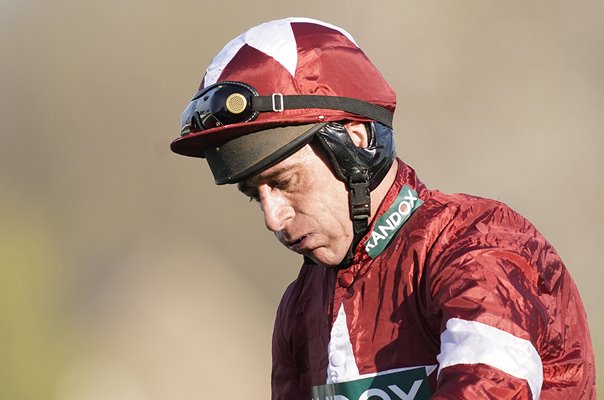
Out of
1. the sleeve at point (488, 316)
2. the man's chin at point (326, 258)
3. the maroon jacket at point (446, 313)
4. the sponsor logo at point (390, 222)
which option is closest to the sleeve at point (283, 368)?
the maroon jacket at point (446, 313)

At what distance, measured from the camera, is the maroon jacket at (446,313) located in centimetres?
172

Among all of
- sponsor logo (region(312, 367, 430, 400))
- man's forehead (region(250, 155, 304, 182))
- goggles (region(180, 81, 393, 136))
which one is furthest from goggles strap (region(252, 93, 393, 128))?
sponsor logo (region(312, 367, 430, 400))

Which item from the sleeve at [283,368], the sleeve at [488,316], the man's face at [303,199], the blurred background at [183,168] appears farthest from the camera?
the blurred background at [183,168]

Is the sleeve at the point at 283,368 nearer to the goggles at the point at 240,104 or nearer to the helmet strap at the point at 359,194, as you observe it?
the helmet strap at the point at 359,194

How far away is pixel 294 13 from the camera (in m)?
10.4

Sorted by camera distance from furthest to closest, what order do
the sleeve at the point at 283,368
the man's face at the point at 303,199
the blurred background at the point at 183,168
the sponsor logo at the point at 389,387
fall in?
Answer: 1. the blurred background at the point at 183,168
2. the sleeve at the point at 283,368
3. the man's face at the point at 303,199
4. the sponsor logo at the point at 389,387

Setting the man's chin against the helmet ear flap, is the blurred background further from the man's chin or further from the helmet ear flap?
the helmet ear flap

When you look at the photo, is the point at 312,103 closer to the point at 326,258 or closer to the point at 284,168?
the point at 284,168

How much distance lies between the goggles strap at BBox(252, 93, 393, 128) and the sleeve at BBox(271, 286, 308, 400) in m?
0.59

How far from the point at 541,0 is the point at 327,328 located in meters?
9.62

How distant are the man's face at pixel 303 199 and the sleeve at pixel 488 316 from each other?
0.30 metres

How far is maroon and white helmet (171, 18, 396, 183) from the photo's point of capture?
6.70ft

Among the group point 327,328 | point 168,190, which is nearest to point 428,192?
point 327,328

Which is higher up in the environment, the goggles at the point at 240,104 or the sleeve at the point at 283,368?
the goggles at the point at 240,104
